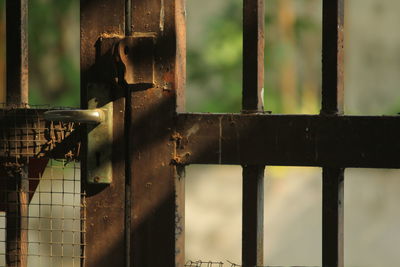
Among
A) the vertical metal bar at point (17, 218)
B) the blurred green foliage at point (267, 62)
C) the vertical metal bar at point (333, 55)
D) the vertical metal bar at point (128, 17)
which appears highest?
the blurred green foliage at point (267, 62)

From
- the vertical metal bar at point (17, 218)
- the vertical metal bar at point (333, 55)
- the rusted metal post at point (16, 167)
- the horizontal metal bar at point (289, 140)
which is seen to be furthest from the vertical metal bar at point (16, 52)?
the vertical metal bar at point (333, 55)

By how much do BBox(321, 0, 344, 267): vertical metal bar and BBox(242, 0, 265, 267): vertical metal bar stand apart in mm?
102

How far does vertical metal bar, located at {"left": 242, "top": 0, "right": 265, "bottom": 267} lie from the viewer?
1119 mm

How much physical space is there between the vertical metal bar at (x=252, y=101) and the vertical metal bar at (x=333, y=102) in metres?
0.10

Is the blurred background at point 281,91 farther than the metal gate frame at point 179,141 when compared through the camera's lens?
Yes

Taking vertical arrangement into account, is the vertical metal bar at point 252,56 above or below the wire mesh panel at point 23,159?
above

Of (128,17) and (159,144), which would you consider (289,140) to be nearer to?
(159,144)

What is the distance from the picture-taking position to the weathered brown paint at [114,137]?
115 centimetres

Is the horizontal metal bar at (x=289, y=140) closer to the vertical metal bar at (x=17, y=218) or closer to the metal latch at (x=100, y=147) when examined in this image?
the metal latch at (x=100, y=147)

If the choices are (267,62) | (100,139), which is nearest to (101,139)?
(100,139)

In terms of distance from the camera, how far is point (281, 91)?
7.81 m

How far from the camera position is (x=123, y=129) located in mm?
1155

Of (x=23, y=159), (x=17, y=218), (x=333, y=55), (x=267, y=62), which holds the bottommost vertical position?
(x=17, y=218)

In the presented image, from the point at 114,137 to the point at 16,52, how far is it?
0.25m
